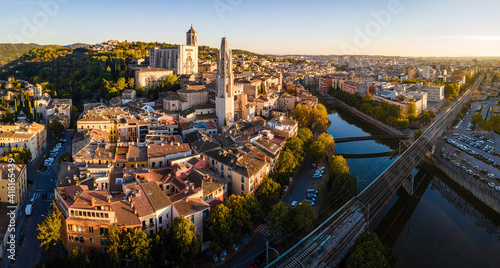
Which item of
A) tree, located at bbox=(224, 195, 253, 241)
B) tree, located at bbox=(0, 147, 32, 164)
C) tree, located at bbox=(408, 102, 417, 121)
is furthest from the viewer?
tree, located at bbox=(408, 102, 417, 121)

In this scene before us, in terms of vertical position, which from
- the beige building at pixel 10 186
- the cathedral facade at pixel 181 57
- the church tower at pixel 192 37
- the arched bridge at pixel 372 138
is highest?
the church tower at pixel 192 37

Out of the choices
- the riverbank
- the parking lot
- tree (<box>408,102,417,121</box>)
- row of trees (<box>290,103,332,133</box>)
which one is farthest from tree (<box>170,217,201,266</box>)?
tree (<box>408,102,417,121</box>)

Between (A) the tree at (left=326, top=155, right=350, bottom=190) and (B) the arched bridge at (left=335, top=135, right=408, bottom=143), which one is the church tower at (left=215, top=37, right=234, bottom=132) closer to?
(B) the arched bridge at (left=335, top=135, right=408, bottom=143)

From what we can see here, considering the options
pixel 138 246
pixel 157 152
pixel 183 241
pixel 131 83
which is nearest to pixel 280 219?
pixel 183 241

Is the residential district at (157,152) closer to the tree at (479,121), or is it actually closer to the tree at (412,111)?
the tree at (412,111)

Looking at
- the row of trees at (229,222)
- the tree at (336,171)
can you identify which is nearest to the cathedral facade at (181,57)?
the tree at (336,171)
